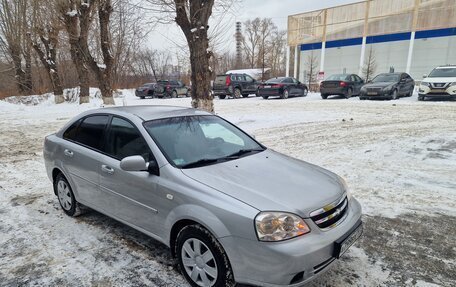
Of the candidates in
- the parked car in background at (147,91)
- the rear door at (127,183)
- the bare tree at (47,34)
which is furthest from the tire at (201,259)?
the parked car in background at (147,91)

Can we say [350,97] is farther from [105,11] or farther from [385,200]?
[385,200]

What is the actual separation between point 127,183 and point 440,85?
17.4m

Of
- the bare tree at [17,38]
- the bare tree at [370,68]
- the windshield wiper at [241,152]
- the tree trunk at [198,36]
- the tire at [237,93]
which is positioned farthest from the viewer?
the bare tree at [370,68]

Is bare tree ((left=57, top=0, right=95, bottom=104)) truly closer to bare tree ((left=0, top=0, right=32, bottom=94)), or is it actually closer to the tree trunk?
bare tree ((left=0, top=0, right=32, bottom=94))

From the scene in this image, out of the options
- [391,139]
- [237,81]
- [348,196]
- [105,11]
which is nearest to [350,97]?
[237,81]

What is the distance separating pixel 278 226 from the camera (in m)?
2.31

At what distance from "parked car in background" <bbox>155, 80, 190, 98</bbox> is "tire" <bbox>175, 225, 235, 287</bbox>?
24.5 metres

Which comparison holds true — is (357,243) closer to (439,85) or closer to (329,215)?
(329,215)

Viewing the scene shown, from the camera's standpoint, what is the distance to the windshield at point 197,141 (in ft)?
10.0

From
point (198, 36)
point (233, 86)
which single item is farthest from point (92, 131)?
point (233, 86)

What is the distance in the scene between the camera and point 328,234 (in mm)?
2457

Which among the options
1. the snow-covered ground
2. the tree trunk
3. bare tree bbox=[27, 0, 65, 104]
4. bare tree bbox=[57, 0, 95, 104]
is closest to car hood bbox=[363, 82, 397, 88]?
the snow-covered ground

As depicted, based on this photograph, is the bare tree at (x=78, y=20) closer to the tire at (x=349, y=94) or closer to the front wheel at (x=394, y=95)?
the tire at (x=349, y=94)

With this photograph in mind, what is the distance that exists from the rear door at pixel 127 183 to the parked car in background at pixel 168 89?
23362 mm
